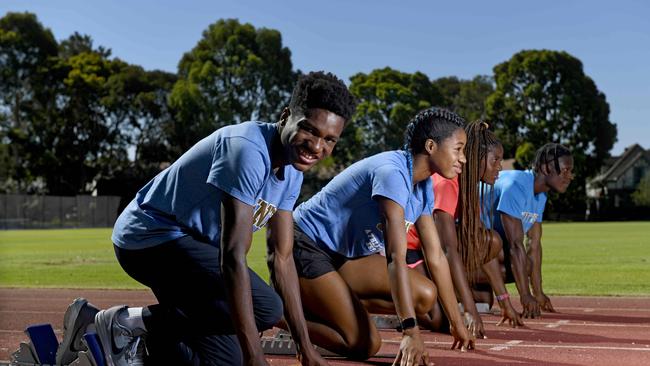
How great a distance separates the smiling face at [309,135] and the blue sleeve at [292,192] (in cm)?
33

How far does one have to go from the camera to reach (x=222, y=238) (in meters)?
4.24

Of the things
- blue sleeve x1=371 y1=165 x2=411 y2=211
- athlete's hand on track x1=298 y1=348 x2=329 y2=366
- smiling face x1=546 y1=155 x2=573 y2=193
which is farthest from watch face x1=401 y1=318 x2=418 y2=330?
smiling face x1=546 y1=155 x2=573 y2=193

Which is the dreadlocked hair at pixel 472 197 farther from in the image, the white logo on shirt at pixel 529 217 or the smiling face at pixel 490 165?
the white logo on shirt at pixel 529 217

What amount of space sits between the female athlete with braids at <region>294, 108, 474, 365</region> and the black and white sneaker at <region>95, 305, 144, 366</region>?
1462 mm

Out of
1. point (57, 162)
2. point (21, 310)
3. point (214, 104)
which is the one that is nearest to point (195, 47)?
point (214, 104)

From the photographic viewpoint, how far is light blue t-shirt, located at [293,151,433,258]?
621 cm

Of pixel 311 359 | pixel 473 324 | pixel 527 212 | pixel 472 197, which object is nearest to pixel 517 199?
pixel 527 212

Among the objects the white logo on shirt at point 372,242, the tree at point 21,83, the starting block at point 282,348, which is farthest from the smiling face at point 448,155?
the tree at point 21,83

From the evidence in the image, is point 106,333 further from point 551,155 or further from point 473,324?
point 551,155

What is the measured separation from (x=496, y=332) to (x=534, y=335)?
324 mm

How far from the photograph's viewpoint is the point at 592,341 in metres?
7.39

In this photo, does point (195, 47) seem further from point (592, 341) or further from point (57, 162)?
point (592, 341)

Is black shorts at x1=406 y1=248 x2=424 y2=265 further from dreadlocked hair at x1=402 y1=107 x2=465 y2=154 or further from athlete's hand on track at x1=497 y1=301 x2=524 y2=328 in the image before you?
dreadlocked hair at x1=402 y1=107 x2=465 y2=154

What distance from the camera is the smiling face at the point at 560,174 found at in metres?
9.22
